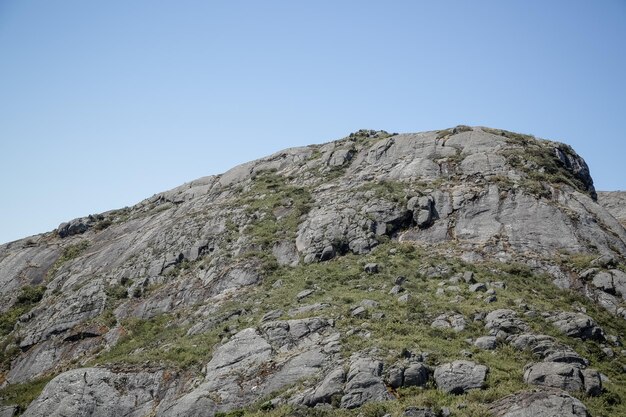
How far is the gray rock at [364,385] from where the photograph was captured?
20.6 metres

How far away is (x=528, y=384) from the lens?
20.2 meters

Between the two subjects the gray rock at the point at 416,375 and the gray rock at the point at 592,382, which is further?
the gray rock at the point at 416,375

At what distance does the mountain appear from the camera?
72.6 ft

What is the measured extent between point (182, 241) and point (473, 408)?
37.2m

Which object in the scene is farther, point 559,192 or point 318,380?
point 559,192

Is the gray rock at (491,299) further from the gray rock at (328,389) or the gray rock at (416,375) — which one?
the gray rock at (328,389)

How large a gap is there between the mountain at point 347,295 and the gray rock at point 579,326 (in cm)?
10

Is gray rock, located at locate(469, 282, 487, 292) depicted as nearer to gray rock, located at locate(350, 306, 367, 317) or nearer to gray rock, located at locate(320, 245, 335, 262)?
gray rock, located at locate(350, 306, 367, 317)

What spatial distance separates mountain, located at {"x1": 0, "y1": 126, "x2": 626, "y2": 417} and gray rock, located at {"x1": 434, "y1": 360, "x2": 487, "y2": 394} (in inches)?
2.8

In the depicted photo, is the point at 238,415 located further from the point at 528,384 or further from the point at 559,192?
the point at 559,192

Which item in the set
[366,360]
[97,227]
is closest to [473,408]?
[366,360]

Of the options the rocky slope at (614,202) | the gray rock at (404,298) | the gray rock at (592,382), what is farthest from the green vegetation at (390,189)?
the rocky slope at (614,202)

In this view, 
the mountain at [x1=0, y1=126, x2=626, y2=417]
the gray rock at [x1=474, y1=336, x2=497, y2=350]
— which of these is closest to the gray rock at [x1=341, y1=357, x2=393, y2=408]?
the mountain at [x1=0, y1=126, x2=626, y2=417]

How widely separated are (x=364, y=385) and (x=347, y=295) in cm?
1178
